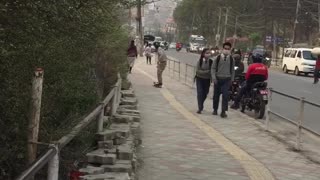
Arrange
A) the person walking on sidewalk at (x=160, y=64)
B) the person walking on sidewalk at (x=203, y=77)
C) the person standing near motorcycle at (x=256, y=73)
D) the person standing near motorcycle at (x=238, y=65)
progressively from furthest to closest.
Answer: the person walking on sidewalk at (x=160, y=64) → the person standing near motorcycle at (x=238, y=65) → the person standing near motorcycle at (x=256, y=73) → the person walking on sidewalk at (x=203, y=77)

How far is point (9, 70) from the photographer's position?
4535mm

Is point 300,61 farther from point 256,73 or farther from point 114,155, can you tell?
point 114,155

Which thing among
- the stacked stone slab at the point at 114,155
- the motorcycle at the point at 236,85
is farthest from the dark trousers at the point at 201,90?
the stacked stone slab at the point at 114,155

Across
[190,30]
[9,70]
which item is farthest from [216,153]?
Result: [190,30]

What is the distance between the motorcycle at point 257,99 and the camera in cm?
1303

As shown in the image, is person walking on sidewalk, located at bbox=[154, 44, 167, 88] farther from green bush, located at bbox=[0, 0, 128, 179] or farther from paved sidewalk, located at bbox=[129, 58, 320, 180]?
green bush, located at bbox=[0, 0, 128, 179]

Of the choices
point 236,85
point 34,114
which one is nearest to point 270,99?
point 236,85

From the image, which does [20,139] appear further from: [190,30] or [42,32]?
[190,30]

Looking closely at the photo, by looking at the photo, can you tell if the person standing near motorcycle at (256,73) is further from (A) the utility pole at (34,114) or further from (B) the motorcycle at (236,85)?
(A) the utility pole at (34,114)

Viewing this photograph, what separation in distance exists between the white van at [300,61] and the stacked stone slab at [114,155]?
1195 inches

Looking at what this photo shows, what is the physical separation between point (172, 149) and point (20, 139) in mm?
3808

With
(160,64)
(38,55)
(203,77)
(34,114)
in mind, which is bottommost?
(160,64)

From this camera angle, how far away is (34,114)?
4.51 metres

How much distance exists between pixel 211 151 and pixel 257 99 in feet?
17.6
